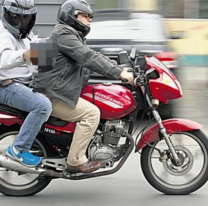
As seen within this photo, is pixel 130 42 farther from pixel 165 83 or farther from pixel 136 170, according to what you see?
pixel 165 83

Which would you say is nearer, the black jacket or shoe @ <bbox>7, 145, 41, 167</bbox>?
the black jacket

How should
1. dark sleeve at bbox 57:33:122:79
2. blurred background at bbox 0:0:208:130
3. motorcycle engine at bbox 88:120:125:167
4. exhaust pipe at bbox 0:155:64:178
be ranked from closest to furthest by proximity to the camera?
1. dark sleeve at bbox 57:33:122:79
2. exhaust pipe at bbox 0:155:64:178
3. motorcycle engine at bbox 88:120:125:167
4. blurred background at bbox 0:0:208:130

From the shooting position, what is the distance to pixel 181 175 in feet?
17.2

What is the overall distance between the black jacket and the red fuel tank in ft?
0.44

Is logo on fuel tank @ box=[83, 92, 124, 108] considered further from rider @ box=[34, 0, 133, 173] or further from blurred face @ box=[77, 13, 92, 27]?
blurred face @ box=[77, 13, 92, 27]

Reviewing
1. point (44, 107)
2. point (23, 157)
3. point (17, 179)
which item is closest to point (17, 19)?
point (44, 107)

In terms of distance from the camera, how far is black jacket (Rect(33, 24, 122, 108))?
4.79 meters

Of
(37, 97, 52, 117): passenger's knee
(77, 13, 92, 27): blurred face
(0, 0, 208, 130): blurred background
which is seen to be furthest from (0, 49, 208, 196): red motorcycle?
(0, 0, 208, 130): blurred background

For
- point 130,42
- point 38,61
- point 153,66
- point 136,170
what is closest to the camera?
point 38,61

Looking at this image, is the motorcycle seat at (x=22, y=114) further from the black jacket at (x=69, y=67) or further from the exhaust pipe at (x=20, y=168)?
the exhaust pipe at (x=20, y=168)

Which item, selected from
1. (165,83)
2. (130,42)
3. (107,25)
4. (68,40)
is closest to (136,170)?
(165,83)

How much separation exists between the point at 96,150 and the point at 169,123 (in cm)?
65

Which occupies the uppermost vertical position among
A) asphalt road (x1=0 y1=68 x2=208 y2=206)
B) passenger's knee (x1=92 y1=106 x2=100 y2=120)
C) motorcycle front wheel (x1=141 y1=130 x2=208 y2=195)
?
passenger's knee (x1=92 y1=106 x2=100 y2=120)

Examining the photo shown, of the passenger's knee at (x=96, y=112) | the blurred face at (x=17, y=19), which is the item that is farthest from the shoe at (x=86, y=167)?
the blurred face at (x=17, y=19)
